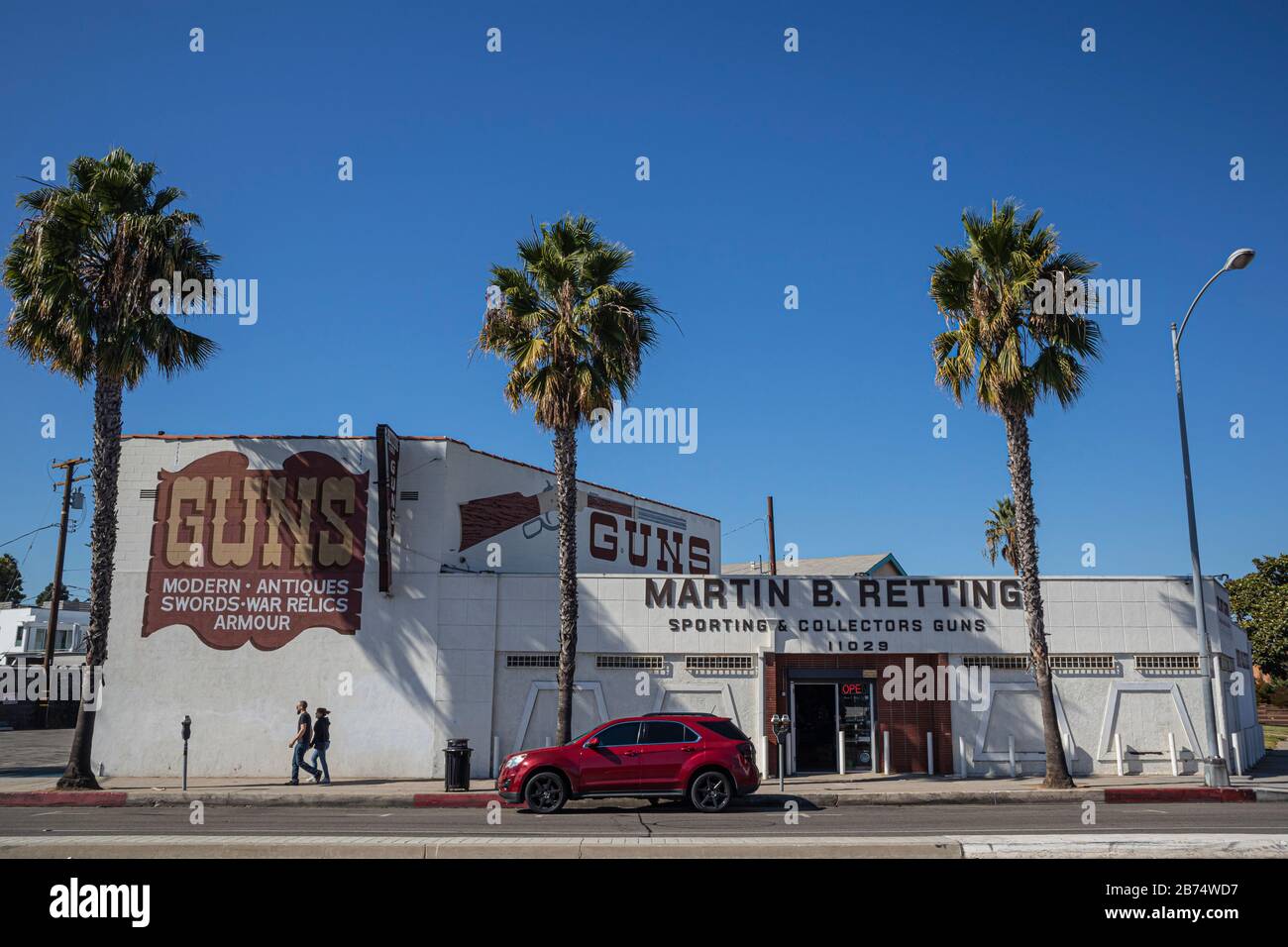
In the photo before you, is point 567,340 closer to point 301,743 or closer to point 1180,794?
point 301,743

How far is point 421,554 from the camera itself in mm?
25141

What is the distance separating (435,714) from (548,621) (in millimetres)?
3511

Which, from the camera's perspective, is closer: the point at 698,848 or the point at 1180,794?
the point at 698,848

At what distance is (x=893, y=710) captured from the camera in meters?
24.2

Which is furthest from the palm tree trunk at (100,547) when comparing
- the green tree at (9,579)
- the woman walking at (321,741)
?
the green tree at (9,579)

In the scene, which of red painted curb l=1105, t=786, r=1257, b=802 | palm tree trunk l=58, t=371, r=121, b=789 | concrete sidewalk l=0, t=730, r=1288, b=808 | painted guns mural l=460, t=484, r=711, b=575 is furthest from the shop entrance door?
palm tree trunk l=58, t=371, r=121, b=789

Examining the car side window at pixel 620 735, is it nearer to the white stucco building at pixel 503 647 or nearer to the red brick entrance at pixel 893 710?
the white stucco building at pixel 503 647

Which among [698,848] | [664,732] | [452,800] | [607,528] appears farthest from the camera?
[607,528]

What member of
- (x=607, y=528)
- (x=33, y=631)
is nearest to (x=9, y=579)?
(x=33, y=631)

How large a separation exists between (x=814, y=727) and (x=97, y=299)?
19445 millimetres

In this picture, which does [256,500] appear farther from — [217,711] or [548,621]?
[548,621]

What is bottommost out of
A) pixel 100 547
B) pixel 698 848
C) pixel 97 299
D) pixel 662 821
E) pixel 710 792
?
pixel 662 821

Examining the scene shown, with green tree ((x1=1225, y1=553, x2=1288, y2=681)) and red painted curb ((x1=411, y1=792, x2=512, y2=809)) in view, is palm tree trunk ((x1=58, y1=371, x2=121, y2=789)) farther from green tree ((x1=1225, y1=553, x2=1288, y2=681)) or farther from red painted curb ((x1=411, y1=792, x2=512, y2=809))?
green tree ((x1=1225, y1=553, x2=1288, y2=681))
